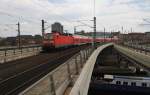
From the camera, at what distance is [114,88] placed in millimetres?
38906

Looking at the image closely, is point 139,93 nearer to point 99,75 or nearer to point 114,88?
point 114,88

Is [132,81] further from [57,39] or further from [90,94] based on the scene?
[57,39]

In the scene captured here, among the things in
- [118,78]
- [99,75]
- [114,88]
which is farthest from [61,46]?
[114,88]

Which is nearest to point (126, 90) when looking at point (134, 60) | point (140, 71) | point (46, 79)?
point (140, 71)

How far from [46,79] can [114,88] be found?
95.8ft

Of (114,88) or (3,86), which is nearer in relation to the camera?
(3,86)

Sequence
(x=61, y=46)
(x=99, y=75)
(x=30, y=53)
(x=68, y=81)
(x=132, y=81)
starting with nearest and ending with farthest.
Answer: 1. (x=68, y=81)
2. (x=132, y=81)
3. (x=30, y=53)
4. (x=99, y=75)
5. (x=61, y=46)

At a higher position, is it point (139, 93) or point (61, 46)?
point (61, 46)

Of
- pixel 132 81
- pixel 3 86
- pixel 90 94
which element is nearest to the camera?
pixel 3 86

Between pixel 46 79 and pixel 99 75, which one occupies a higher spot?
pixel 46 79

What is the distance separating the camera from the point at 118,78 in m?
43.8

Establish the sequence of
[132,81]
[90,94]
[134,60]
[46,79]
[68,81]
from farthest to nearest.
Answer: [134,60]
[132,81]
[90,94]
[68,81]
[46,79]

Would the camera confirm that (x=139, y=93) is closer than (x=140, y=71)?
Yes

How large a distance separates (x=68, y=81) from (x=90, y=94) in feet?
66.9
